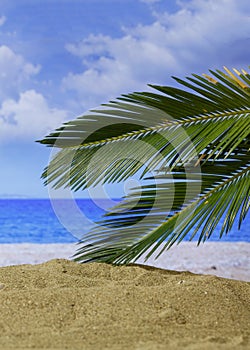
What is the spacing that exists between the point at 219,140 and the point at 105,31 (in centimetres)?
1760

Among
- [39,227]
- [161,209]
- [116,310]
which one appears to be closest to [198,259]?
[161,209]

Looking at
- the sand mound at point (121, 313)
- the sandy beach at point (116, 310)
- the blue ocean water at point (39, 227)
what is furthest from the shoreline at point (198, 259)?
the blue ocean water at point (39, 227)

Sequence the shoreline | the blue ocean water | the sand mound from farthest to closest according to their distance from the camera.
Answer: the blue ocean water, the shoreline, the sand mound

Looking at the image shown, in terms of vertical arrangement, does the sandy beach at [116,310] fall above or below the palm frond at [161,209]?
below

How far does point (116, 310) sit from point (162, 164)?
0.70 meters

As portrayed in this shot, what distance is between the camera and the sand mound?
1.12 meters

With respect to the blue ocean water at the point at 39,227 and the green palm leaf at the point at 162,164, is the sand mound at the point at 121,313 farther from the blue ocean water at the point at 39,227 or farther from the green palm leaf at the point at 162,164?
the blue ocean water at the point at 39,227

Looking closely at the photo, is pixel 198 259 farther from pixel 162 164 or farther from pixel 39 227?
pixel 39 227

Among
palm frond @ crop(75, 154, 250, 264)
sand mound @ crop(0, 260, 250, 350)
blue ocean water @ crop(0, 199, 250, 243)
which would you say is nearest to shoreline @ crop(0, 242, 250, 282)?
palm frond @ crop(75, 154, 250, 264)

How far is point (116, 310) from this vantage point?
133cm

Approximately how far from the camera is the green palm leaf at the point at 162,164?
1.90 meters

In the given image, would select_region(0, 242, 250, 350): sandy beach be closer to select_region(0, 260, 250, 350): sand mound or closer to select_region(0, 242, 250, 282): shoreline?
select_region(0, 260, 250, 350): sand mound

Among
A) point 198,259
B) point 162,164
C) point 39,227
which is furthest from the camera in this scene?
point 39,227

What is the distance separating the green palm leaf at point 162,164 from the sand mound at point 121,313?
22cm
